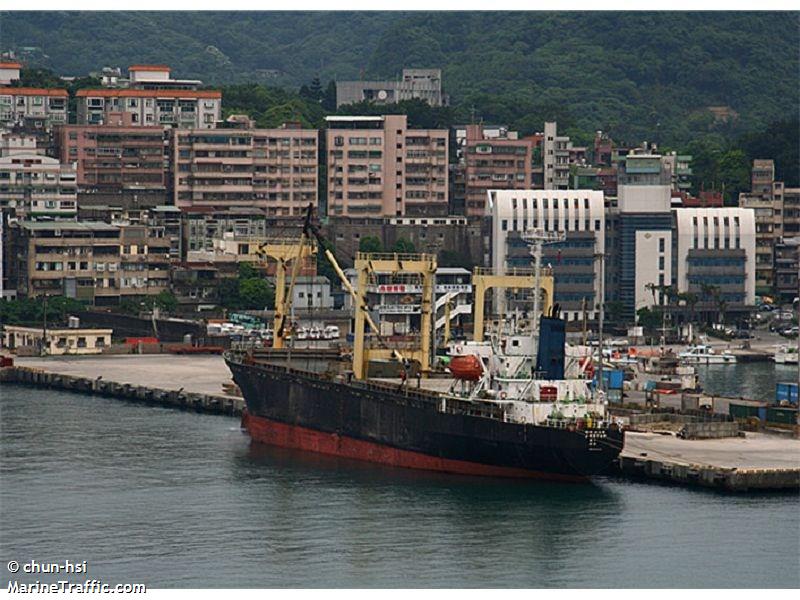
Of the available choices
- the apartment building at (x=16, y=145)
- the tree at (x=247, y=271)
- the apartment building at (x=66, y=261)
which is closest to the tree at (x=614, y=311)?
the tree at (x=247, y=271)

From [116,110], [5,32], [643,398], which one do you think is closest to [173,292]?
[116,110]

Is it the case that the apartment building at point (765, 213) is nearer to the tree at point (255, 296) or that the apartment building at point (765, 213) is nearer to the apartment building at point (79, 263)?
the tree at point (255, 296)

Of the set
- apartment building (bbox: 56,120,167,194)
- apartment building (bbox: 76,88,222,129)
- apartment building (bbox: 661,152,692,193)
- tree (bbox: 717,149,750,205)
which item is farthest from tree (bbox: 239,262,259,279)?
tree (bbox: 717,149,750,205)

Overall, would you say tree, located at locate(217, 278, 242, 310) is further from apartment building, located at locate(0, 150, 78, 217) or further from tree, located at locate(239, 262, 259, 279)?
apartment building, located at locate(0, 150, 78, 217)

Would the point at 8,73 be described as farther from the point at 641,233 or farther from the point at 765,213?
the point at 765,213

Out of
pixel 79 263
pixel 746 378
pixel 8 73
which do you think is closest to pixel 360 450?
pixel 746 378

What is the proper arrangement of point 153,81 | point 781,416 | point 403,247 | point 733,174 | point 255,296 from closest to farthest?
point 781,416
point 255,296
point 403,247
point 733,174
point 153,81
